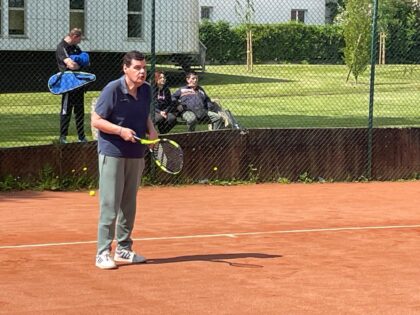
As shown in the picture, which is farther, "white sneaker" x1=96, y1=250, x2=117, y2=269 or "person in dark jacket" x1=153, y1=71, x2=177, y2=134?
"person in dark jacket" x1=153, y1=71, x2=177, y2=134

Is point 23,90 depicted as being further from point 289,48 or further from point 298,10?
point 298,10

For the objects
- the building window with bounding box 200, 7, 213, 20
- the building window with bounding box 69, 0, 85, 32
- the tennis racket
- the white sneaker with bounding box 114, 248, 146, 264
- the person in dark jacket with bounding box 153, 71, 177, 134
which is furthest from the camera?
the building window with bounding box 200, 7, 213, 20

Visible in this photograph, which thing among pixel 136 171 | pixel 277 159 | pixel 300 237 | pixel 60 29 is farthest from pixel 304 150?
pixel 60 29

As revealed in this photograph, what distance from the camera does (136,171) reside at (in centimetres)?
884

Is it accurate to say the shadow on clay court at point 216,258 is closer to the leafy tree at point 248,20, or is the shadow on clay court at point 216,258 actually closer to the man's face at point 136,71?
the man's face at point 136,71

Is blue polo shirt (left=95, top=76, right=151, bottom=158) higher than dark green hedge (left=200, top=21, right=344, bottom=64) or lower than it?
lower

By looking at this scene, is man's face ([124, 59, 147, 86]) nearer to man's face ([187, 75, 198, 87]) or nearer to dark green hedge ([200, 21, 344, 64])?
man's face ([187, 75, 198, 87])

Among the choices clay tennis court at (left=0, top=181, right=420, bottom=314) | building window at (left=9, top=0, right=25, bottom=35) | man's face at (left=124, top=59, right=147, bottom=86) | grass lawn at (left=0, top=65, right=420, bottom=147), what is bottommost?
clay tennis court at (left=0, top=181, right=420, bottom=314)

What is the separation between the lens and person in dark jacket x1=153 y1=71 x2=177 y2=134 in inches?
593

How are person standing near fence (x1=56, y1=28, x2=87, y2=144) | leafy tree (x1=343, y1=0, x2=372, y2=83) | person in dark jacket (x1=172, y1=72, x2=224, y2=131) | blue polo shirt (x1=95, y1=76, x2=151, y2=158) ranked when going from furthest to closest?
leafy tree (x1=343, y1=0, x2=372, y2=83) < person in dark jacket (x1=172, y1=72, x2=224, y2=131) < person standing near fence (x1=56, y1=28, x2=87, y2=144) < blue polo shirt (x1=95, y1=76, x2=151, y2=158)

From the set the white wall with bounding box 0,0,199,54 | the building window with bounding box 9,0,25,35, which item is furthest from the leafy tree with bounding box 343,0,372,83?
the building window with bounding box 9,0,25,35

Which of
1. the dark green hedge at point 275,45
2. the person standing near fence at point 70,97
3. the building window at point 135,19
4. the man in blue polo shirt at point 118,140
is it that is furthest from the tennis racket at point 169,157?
the building window at point 135,19

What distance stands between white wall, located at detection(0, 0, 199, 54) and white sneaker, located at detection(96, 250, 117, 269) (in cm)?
2013

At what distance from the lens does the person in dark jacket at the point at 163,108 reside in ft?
49.4
